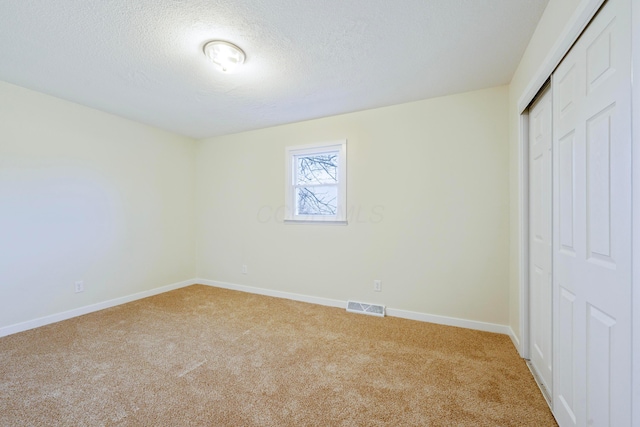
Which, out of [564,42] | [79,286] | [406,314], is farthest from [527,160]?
[79,286]

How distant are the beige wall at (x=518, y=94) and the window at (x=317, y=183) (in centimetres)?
172

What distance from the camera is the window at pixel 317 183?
3.31 m

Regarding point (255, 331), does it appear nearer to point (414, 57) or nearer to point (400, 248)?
point (400, 248)

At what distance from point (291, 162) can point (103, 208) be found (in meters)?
2.47

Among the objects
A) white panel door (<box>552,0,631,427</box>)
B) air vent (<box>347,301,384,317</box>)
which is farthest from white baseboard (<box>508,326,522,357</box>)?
air vent (<box>347,301,384,317</box>)

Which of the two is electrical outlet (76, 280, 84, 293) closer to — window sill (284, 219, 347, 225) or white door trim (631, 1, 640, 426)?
window sill (284, 219, 347, 225)

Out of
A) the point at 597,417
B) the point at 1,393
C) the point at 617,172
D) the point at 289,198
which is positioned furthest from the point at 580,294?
the point at 1,393

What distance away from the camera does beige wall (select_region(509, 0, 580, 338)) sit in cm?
146

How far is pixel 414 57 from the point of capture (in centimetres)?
211

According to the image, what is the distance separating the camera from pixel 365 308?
123 inches

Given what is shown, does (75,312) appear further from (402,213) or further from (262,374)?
(402,213)

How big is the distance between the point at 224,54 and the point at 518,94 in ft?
8.06

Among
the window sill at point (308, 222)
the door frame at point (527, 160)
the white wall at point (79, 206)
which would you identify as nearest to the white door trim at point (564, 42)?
the door frame at point (527, 160)

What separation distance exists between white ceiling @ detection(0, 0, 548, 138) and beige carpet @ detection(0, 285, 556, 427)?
2.46m
